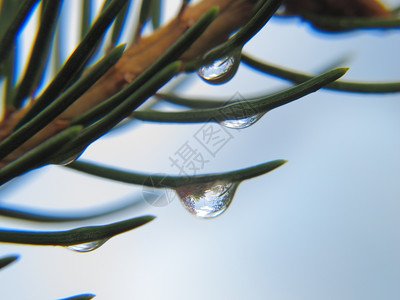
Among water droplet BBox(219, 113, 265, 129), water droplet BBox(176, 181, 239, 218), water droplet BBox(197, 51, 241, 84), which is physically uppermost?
water droplet BBox(197, 51, 241, 84)

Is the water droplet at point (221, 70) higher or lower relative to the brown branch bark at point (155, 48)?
lower

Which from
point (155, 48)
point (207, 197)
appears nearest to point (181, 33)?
point (155, 48)

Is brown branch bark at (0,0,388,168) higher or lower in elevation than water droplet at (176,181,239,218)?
higher

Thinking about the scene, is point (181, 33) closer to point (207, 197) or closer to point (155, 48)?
point (155, 48)

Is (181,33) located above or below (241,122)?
above

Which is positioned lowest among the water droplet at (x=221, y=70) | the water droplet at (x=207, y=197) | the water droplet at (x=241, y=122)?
the water droplet at (x=207, y=197)
